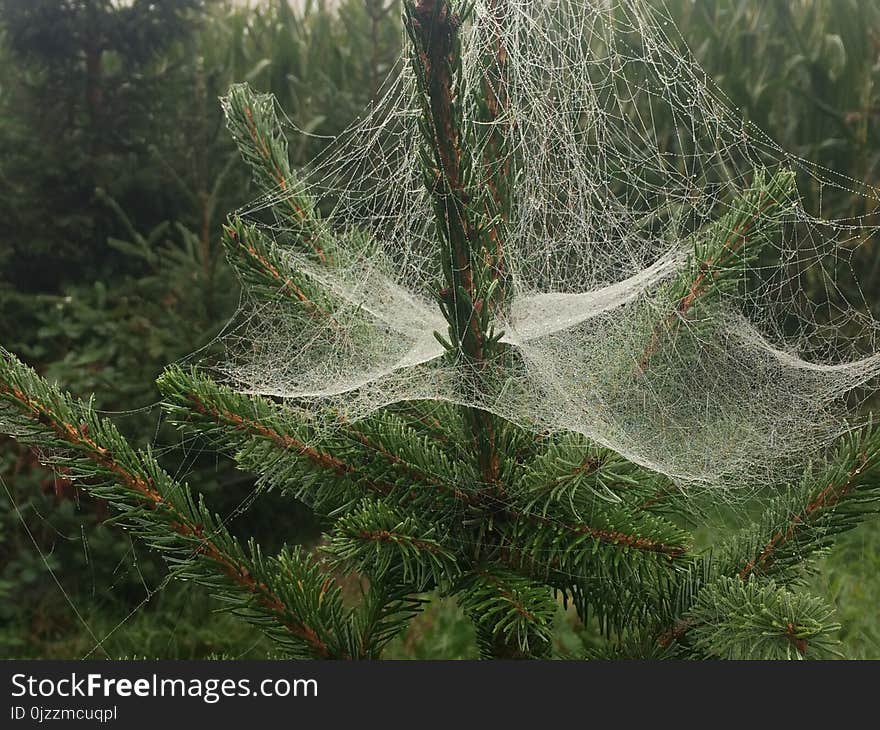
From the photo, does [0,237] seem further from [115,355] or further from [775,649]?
[775,649]

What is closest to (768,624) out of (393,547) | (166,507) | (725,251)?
(393,547)

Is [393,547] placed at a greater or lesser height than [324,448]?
lesser

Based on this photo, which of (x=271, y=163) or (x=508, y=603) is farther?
(x=271, y=163)

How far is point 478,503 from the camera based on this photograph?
95 centimetres

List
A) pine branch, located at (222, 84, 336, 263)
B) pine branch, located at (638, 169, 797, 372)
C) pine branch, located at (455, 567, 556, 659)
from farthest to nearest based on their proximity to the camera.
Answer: pine branch, located at (222, 84, 336, 263) → pine branch, located at (638, 169, 797, 372) → pine branch, located at (455, 567, 556, 659)

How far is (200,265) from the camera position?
9.43 ft

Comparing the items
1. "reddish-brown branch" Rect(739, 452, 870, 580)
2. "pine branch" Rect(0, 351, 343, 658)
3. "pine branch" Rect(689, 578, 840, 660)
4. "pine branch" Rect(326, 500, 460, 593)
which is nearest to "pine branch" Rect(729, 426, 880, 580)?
"reddish-brown branch" Rect(739, 452, 870, 580)

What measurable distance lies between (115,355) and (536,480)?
2665 millimetres

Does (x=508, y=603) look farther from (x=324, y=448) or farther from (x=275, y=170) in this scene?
(x=275, y=170)

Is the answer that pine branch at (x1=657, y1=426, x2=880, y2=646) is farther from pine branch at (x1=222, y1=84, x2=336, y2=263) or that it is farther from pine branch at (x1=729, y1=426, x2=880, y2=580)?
pine branch at (x1=222, y1=84, x2=336, y2=263)

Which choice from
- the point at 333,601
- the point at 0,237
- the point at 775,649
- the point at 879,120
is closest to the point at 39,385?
the point at 333,601

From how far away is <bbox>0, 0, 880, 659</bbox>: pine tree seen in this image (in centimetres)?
86

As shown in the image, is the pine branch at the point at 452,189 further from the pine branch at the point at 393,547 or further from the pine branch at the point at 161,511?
the pine branch at the point at 161,511

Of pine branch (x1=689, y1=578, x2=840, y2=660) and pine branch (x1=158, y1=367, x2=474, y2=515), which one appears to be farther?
pine branch (x1=158, y1=367, x2=474, y2=515)
